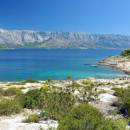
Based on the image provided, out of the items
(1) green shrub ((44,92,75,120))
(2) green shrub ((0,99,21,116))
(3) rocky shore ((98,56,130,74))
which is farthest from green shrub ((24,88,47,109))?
(3) rocky shore ((98,56,130,74))

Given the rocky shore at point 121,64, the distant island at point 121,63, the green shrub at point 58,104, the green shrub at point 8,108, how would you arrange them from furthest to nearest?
1. the distant island at point 121,63
2. the rocky shore at point 121,64
3. the green shrub at point 8,108
4. the green shrub at point 58,104

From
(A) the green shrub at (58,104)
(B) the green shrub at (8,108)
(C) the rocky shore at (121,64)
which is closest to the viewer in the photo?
(A) the green shrub at (58,104)

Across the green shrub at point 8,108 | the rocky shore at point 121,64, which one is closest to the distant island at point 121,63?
the rocky shore at point 121,64

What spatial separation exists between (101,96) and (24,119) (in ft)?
38.8

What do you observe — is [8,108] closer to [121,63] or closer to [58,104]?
[58,104]

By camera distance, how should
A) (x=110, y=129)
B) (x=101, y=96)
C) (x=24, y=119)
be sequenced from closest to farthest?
(x=110, y=129)
(x=24, y=119)
(x=101, y=96)

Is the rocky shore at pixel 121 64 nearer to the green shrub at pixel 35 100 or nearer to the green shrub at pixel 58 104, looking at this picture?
the green shrub at pixel 35 100

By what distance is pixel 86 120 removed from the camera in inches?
672

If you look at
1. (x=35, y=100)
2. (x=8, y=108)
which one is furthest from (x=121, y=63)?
(x=8, y=108)

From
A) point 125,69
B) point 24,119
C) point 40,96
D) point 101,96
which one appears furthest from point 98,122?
point 125,69

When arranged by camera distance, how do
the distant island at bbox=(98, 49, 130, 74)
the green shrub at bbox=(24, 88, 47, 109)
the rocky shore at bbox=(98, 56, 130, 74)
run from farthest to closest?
1. the distant island at bbox=(98, 49, 130, 74)
2. the rocky shore at bbox=(98, 56, 130, 74)
3. the green shrub at bbox=(24, 88, 47, 109)

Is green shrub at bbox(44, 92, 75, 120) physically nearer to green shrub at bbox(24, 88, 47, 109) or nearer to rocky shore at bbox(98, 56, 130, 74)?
green shrub at bbox(24, 88, 47, 109)

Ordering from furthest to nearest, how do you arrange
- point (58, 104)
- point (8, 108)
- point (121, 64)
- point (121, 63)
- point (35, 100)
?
1. point (121, 63)
2. point (121, 64)
3. point (35, 100)
4. point (8, 108)
5. point (58, 104)

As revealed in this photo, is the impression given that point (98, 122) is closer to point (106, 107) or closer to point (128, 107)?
point (128, 107)
